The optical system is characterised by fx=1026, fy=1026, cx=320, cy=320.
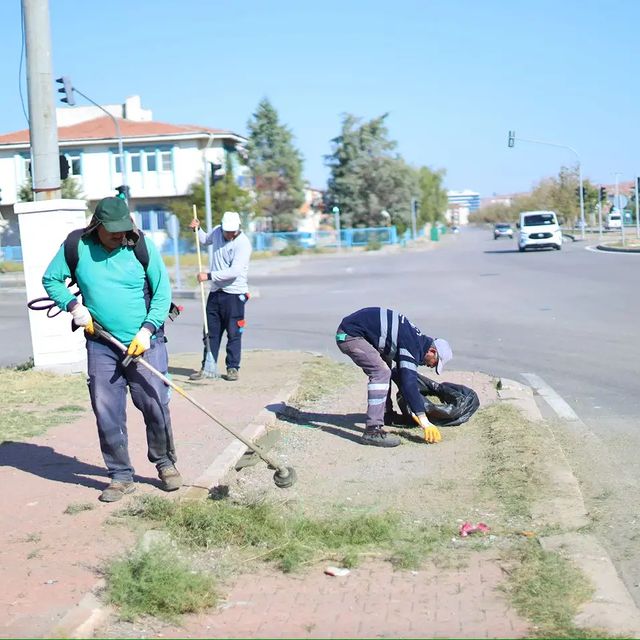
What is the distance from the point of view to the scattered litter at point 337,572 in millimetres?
4953

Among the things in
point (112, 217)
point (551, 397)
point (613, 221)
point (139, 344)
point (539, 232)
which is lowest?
point (551, 397)

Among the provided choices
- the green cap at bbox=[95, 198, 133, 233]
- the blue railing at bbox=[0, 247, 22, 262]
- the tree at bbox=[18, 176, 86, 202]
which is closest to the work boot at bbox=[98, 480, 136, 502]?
the green cap at bbox=[95, 198, 133, 233]

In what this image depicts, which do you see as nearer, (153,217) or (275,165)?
(153,217)

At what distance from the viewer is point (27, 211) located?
11266mm

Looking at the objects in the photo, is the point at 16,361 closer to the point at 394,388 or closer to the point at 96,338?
the point at 394,388

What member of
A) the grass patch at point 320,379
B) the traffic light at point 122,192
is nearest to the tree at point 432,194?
the traffic light at point 122,192

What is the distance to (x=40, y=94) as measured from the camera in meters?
11.3

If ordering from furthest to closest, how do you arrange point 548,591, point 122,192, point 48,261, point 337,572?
1. point 48,261
2. point 122,192
3. point 337,572
4. point 548,591

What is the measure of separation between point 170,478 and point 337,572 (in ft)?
5.82

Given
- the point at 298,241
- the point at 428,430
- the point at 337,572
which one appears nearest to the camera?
the point at 337,572

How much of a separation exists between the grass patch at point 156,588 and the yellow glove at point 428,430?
319 centimetres

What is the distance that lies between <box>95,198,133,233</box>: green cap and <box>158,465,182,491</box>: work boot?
5.07 feet

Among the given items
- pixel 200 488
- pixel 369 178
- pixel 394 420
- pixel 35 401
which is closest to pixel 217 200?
pixel 369 178

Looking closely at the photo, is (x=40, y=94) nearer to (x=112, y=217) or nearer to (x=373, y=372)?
(x=373, y=372)
